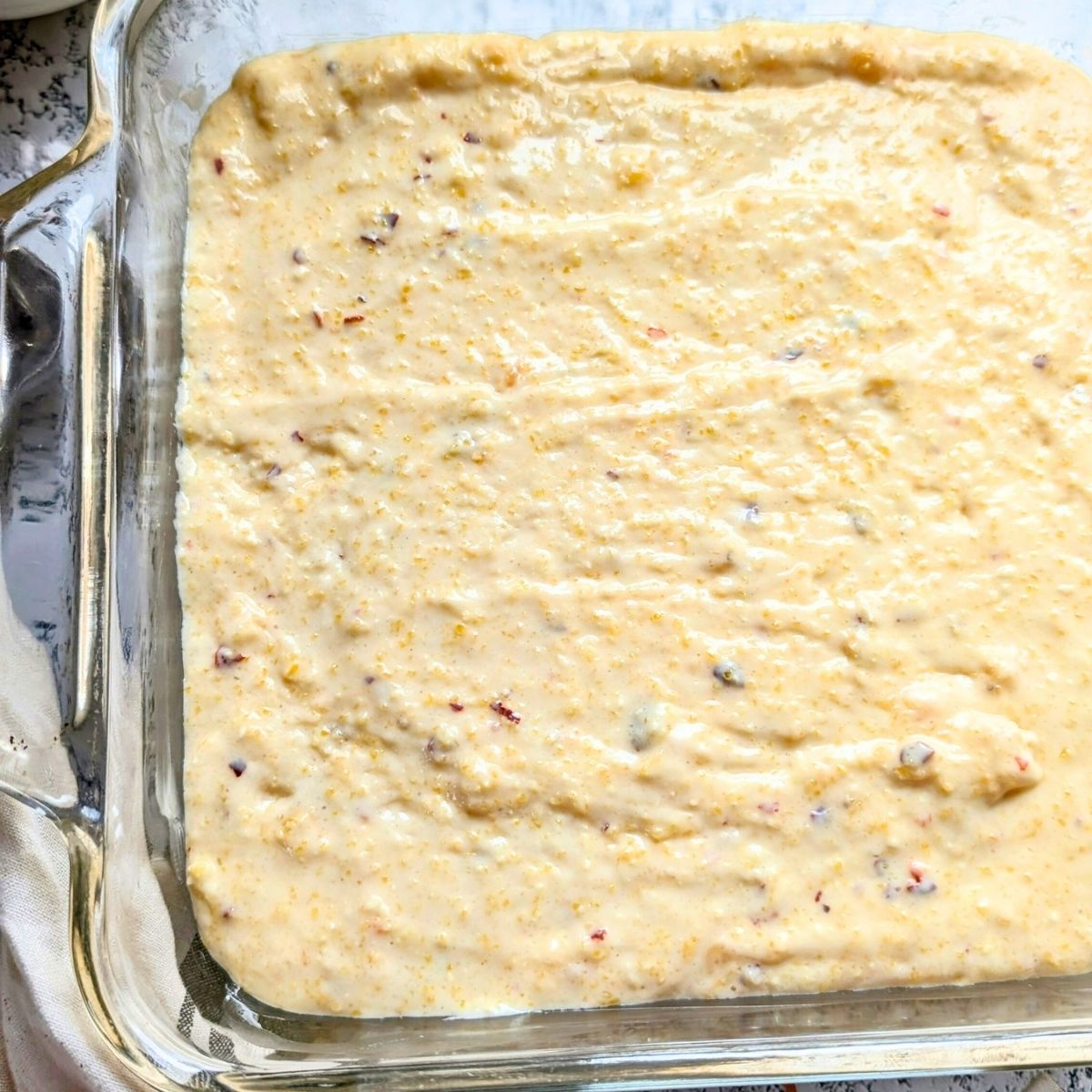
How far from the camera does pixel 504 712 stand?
1.50 metres

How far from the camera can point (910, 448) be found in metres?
1.56

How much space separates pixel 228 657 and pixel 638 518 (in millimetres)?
598

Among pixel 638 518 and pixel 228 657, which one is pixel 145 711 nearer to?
pixel 228 657

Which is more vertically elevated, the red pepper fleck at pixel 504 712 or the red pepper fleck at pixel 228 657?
the red pepper fleck at pixel 228 657

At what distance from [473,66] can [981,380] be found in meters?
0.85

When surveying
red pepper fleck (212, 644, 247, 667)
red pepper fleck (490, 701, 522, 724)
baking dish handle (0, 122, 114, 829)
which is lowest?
red pepper fleck (490, 701, 522, 724)

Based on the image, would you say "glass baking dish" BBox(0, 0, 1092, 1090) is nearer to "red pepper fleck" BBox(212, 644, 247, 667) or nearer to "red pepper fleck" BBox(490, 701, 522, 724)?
"red pepper fleck" BBox(212, 644, 247, 667)

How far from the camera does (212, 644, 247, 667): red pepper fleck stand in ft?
5.02

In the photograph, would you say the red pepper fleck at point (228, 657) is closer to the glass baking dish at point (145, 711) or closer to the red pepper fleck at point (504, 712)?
the glass baking dish at point (145, 711)

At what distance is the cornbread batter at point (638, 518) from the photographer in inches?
57.2

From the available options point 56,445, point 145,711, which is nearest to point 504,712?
point 145,711

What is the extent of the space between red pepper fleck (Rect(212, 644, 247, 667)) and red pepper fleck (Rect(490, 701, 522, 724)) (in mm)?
351

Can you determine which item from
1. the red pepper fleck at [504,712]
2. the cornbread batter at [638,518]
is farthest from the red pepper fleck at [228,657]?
the red pepper fleck at [504,712]

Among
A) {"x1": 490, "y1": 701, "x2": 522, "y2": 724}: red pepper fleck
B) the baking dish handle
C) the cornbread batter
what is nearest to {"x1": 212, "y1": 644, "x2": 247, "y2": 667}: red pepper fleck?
the cornbread batter
